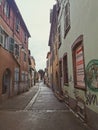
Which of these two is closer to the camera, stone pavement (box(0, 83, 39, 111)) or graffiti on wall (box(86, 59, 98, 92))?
graffiti on wall (box(86, 59, 98, 92))

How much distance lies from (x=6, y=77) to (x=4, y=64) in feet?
7.98

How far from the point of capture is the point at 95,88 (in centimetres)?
538

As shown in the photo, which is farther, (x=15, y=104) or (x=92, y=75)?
(x=15, y=104)

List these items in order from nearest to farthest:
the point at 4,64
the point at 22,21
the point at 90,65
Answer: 1. the point at 90,65
2. the point at 4,64
3. the point at 22,21

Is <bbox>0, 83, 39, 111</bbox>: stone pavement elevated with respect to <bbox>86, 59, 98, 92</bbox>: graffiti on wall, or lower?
lower

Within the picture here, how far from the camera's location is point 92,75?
5.64m

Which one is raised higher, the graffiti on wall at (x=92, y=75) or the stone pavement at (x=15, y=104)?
the graffiti on wall at (x=92, y=75)

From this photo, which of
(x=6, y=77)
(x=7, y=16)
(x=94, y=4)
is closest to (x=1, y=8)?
(x=7, y=16)

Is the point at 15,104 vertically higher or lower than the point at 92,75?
lower

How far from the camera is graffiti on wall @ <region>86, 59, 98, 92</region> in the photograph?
209 inches

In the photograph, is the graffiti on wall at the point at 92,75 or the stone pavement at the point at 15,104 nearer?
the graffiti on wall at the point at 92,75

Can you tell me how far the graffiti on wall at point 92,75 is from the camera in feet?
17.5

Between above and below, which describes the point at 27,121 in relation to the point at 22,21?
below

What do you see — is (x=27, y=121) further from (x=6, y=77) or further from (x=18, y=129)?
(x=6, y=77)
